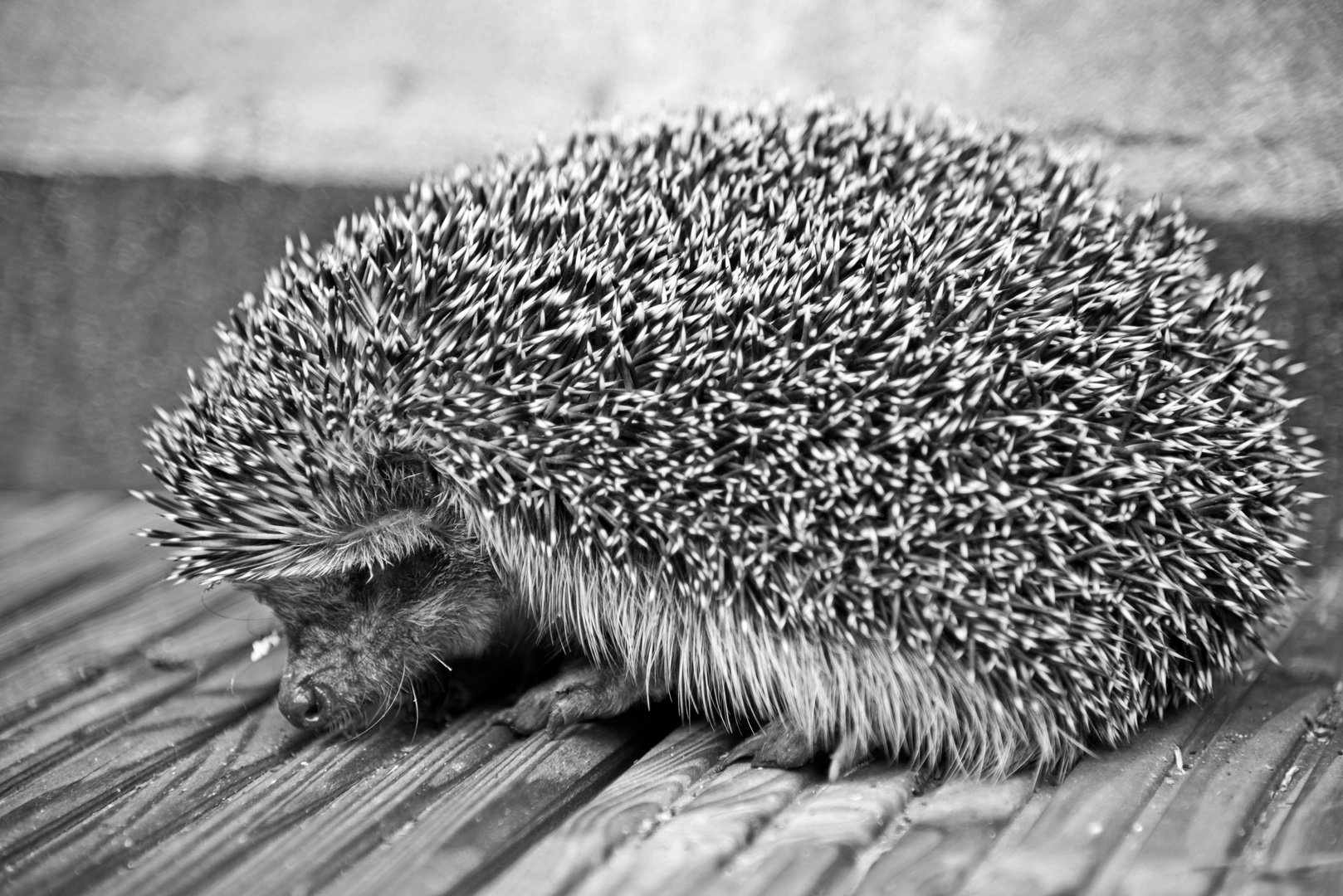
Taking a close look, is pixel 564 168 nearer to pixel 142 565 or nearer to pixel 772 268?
pixel 772 268

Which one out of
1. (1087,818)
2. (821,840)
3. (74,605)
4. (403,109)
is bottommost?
(1087,818)

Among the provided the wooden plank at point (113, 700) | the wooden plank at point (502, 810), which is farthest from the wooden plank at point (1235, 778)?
the wooden plank at point (113, 700)

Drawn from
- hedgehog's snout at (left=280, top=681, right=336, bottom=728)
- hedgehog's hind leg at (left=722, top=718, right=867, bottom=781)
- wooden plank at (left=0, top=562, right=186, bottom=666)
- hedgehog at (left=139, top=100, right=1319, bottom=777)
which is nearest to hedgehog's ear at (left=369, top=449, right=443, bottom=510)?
hedgehog at (left=139, top=100, right=1319, bottom=777)

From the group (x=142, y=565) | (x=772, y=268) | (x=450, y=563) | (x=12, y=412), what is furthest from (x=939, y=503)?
(x=12, y=412)

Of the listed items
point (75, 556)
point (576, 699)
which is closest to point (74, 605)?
point (75, 556)

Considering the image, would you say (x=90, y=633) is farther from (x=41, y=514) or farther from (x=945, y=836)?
(x=945, y=836)

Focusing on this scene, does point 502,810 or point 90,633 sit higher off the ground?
point 90,633
